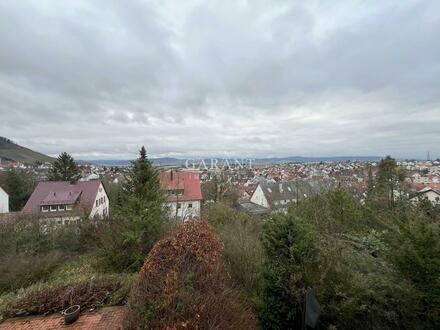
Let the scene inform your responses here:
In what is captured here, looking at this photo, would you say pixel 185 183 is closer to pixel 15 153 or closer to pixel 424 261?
pixel 424 261

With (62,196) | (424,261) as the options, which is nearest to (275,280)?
(424,261)

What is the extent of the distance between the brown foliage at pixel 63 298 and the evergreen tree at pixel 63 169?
94.8ft

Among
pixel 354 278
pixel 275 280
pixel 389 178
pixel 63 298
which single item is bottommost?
pixel 63 298

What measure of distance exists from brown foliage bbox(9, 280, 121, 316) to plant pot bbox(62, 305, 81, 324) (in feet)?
1.57

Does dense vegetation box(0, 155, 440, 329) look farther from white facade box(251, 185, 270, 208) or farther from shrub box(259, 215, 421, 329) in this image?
white facade box(251, 185, 270, 208)

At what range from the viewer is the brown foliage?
7000 mm

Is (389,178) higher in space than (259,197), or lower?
higher

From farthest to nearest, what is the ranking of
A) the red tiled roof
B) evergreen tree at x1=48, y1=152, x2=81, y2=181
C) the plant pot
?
evergreen tree at x1=48, y1=152, x2=81, y2=181 → the red tiled roof → the plant pot

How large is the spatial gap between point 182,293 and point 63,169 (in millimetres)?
35590

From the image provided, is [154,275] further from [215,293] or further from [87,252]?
[87,252]

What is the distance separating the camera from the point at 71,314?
6.32 meters

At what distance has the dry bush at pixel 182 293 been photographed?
3178 millimetres

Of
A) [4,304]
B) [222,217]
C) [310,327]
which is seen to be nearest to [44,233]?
[4,304]

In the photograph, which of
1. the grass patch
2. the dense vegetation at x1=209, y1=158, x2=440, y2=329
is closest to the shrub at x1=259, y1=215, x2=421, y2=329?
the dense vegetation at x1=209, y1=158, x2=440, y2=329
